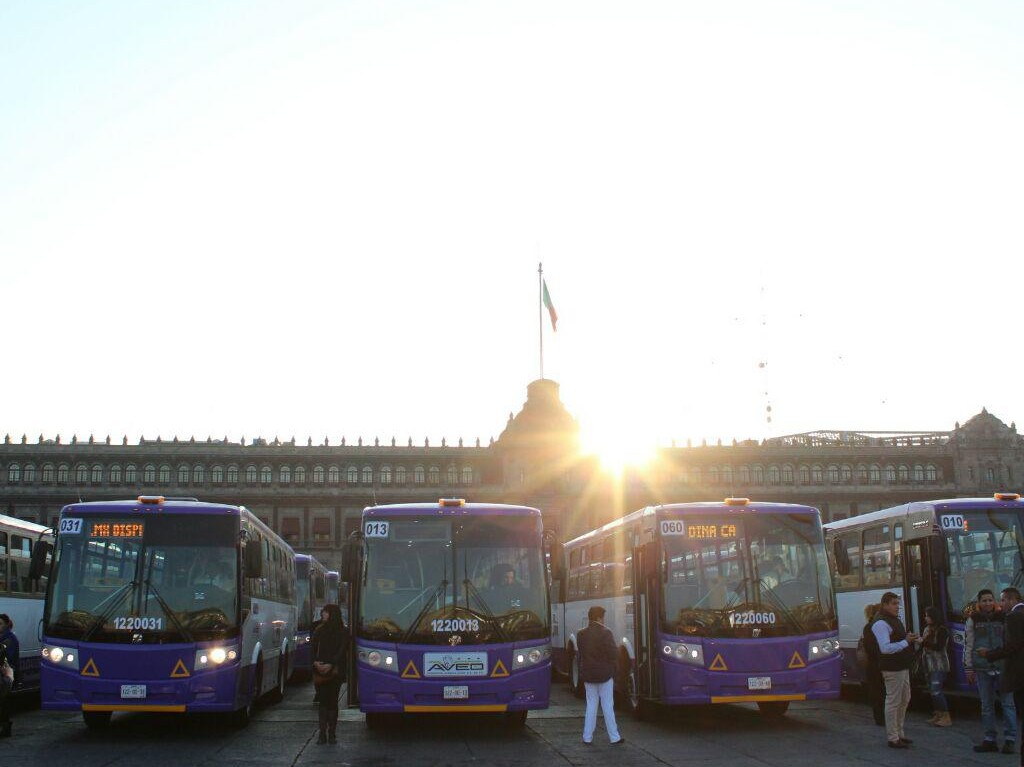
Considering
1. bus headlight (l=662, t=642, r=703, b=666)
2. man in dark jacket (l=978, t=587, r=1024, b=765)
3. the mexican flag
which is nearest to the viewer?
man in dark jacket (l=978, t=587, r=1024, b=765)

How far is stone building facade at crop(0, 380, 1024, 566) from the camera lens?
87.5 m

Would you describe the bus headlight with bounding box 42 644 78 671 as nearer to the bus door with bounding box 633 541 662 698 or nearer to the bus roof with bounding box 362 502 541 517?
the bus roof with bounding box 362 502 541 517

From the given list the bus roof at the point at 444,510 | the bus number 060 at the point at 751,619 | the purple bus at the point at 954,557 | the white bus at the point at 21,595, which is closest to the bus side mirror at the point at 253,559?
the bus roof at the point at 444,510

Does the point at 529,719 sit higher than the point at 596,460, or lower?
lower

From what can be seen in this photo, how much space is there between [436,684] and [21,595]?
9792 mm

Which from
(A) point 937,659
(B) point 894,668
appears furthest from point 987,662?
(A) point 937,659

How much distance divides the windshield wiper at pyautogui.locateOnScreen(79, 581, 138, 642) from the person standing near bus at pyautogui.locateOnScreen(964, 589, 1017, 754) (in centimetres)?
1154

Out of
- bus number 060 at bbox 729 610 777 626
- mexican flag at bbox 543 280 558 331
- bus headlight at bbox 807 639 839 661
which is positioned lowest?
bus headlight at bbox 807 639 839 661

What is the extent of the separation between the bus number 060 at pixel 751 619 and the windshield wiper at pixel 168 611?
774 centimetres

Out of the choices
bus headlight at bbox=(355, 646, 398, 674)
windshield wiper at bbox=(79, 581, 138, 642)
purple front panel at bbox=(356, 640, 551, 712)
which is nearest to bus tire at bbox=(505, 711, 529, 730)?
purple front panel at bbox=(356, 640, 551, 712)

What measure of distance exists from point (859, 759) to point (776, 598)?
121 inches

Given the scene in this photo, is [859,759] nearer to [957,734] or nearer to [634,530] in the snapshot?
[957,734]

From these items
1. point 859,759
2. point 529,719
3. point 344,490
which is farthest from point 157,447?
point 859,759

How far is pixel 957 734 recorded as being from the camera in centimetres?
1645
